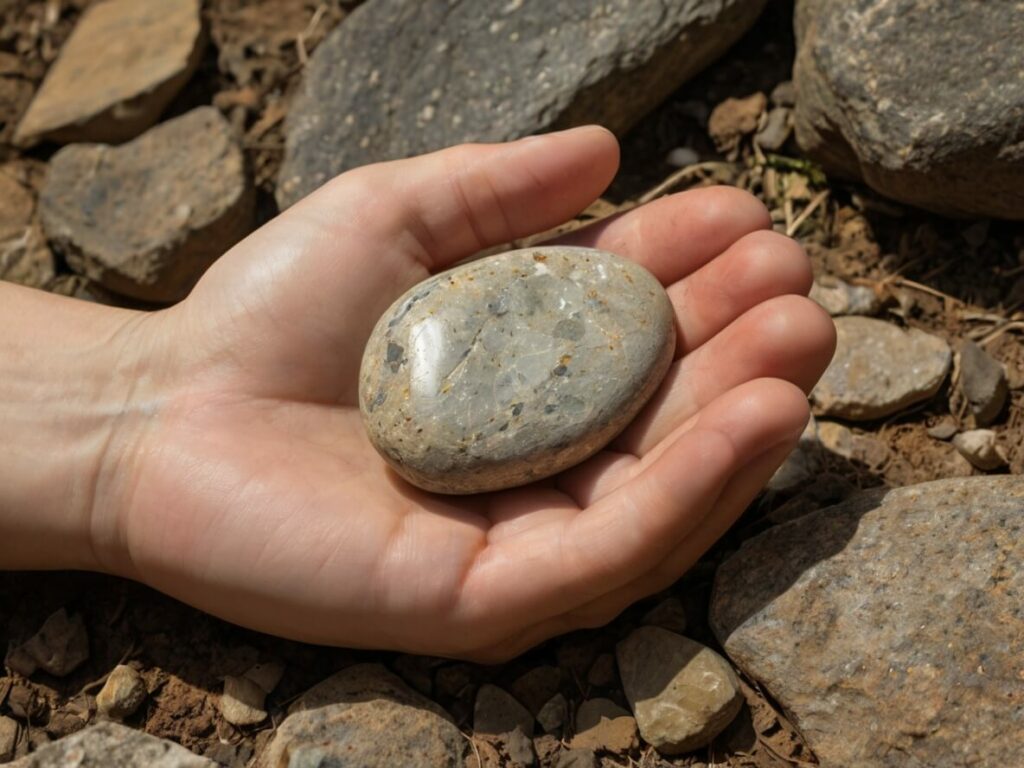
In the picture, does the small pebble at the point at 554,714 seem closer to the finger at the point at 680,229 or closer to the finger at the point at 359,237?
the finger at the point at 359,237

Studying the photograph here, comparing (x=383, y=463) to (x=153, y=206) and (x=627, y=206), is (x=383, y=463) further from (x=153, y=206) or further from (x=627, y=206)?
(x=153, y=206)

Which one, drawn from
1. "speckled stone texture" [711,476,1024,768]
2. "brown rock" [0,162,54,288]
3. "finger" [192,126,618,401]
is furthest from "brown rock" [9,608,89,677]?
"speckled stone texture" [711,476,1024,768]

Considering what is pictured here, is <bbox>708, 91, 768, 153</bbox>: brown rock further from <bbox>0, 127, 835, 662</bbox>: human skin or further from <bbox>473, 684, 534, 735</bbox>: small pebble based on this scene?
<bbox>473, 684, 534, 735</bbox>: small pebble

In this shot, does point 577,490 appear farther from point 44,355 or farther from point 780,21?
point 780,21

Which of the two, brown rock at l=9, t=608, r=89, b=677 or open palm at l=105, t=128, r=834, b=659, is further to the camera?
brown rock at l=9, t=608, r=89, b=677

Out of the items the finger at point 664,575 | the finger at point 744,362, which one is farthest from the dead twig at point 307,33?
the finger at point 664,575

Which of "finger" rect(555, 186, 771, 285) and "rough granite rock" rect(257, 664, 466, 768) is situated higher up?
"finger" rect(555, 186, 771, 285)

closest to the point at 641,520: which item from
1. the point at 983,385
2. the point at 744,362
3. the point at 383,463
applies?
the point at 744,362
